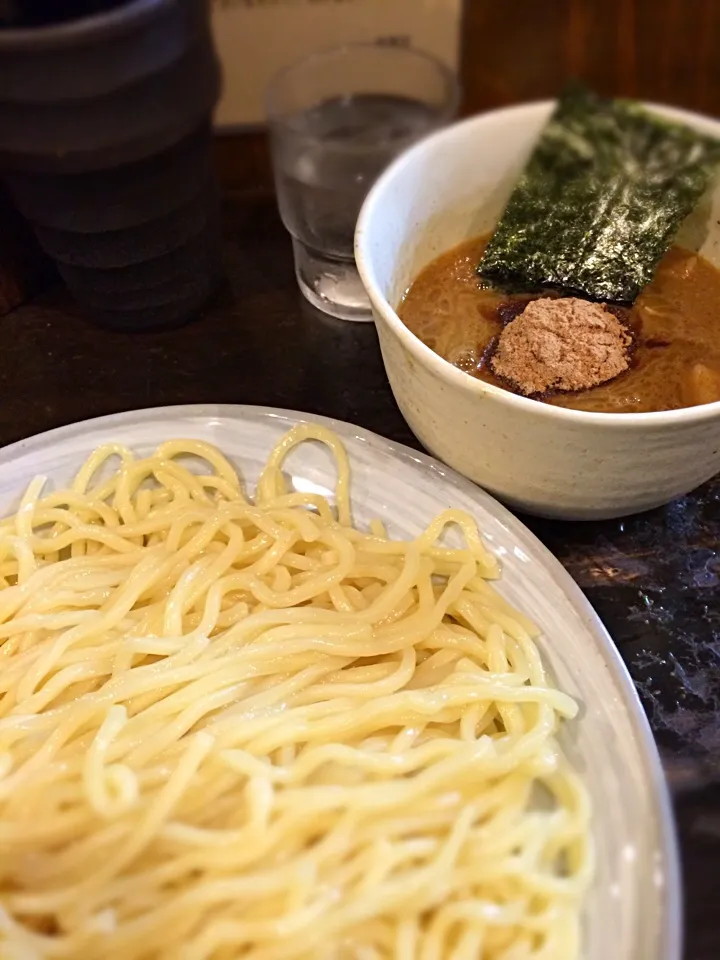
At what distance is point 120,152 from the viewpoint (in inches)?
43.4

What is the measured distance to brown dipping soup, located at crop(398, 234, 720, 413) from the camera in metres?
1.02

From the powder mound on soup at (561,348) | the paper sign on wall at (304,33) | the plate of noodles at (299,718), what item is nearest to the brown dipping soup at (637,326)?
the powder mound on soup at (561,348)

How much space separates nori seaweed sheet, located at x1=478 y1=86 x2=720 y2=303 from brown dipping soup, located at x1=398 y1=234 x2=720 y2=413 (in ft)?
0.14

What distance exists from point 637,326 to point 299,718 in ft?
2.18

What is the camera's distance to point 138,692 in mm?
945

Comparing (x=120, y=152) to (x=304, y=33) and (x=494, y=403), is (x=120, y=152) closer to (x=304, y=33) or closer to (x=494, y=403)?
(x=304, y=33)

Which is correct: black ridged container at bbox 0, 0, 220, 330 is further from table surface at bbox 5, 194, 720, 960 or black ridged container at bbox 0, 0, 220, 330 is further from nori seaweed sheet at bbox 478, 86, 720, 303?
nori seaweed sheet at bbox 478, 86, 720, 303

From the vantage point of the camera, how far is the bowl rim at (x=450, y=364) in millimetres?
888

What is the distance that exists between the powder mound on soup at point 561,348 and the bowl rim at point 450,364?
71 millimetres

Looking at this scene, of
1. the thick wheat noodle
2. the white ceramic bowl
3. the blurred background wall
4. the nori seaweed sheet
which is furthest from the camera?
the blurred background wall

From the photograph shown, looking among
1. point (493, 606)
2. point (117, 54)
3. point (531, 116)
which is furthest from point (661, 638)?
point (117, 54)

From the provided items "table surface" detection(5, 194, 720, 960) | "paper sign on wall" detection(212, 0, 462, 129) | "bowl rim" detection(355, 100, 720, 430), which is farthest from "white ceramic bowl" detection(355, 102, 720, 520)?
"paper sign on wall" detection(212, 0, 462, 129)

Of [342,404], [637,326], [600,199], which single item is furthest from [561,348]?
[342,404]

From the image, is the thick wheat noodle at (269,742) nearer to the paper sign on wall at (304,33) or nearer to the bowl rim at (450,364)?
the bowl rim at (450,364)
